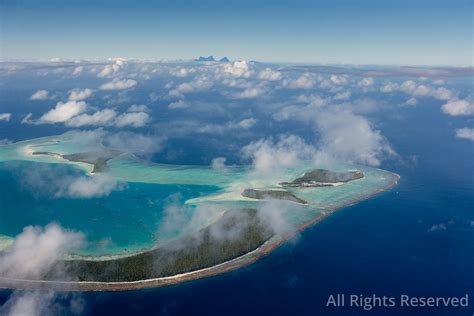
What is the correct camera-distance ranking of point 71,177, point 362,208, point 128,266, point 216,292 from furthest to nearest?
point 71,177
point 362,208
point 128,266
point 216,292

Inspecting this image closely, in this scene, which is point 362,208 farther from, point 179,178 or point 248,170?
point 179,178

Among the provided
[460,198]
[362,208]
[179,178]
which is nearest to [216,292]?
[362,208]

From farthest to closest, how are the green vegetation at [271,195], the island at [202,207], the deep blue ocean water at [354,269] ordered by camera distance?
the green vegetation at [271,195] → the island at [202,207] → the deep blue ocean water at [354,269]

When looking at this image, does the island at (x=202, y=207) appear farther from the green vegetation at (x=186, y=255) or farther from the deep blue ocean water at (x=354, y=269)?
the deep blue ocean water at (x=354, y=269)

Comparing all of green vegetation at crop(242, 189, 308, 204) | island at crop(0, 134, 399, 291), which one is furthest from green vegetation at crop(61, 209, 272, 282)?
green vegetation at crop(242, 189, 308, 204)

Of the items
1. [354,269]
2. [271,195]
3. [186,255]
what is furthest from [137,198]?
[354,269]

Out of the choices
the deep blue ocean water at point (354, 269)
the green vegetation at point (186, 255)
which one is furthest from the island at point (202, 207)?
the deep blue ocean water at point (354, 269)

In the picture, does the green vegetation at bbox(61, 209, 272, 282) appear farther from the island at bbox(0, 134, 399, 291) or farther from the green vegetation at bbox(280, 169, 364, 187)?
the green vegetation at bbox(280, 169, 364, 187)
